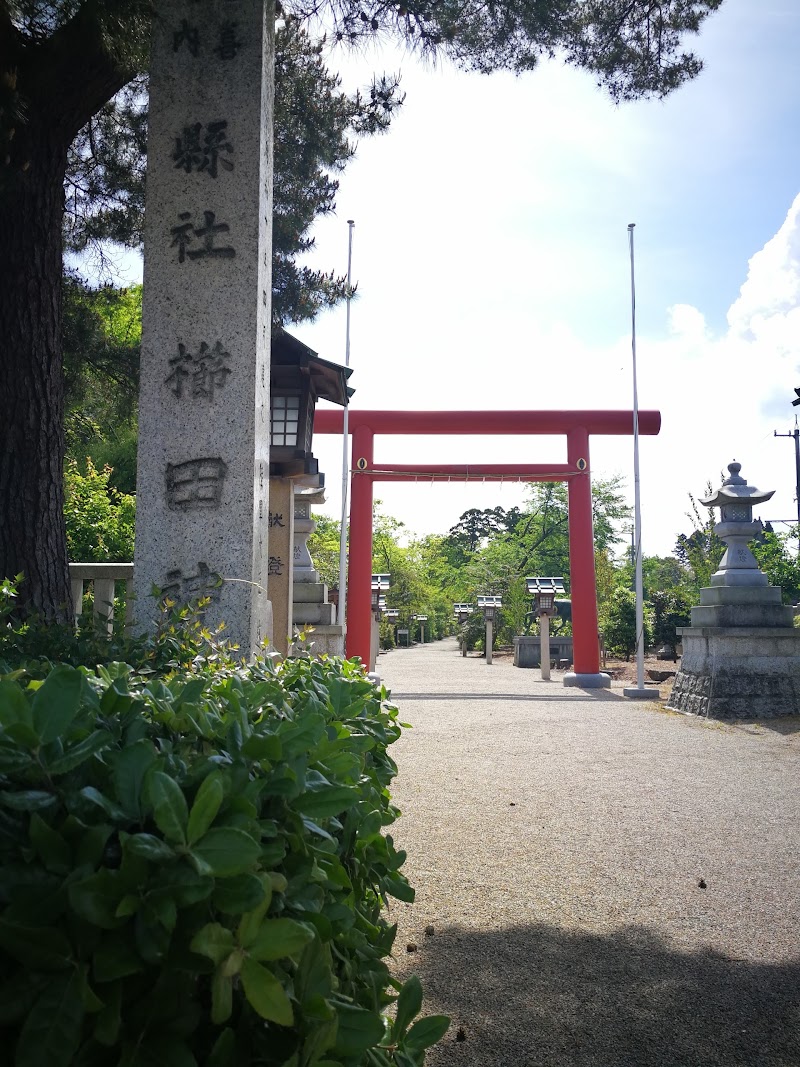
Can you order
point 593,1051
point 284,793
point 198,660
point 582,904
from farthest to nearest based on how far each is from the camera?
1. point 582,904
2. point 198,660
3. point 593,1051
4. point 284,793

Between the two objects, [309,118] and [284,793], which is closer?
[284,793]

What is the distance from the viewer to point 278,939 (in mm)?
775

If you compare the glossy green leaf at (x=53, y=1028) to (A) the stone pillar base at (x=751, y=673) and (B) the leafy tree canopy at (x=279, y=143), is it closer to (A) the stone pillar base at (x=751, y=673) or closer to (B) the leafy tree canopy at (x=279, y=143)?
(B) the leafy tree canopy at (x=279, y=143)

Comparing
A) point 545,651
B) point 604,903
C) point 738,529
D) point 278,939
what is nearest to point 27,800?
point 278,939

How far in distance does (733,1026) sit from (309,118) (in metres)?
6.43

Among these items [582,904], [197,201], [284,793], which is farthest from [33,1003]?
[197,201]

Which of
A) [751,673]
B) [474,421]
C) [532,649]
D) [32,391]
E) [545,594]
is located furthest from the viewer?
[532,649]

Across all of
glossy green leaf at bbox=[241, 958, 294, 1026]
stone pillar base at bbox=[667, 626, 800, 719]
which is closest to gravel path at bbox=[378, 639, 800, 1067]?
glossy green leaf at bbox=[241, 958, 294, 1026]

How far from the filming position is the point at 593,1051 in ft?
6.66

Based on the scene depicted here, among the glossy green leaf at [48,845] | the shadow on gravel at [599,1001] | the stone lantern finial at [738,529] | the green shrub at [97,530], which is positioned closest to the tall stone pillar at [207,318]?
the shadow on gravel at [599,1001]

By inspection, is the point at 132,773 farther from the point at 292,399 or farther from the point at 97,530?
the point at 97,530

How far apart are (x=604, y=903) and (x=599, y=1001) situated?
792 mm

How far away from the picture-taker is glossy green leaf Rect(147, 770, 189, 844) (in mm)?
756

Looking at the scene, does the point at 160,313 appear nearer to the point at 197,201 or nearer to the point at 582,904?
the point at 197,201
